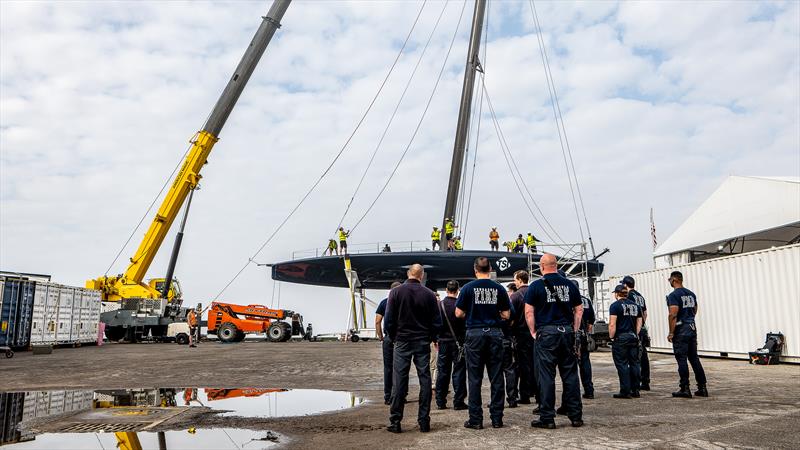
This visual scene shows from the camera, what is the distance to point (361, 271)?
37875mm

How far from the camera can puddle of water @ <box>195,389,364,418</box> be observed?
22.3ft

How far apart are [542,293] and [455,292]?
1.92 metres

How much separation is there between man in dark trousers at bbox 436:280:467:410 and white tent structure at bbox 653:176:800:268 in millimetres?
17835

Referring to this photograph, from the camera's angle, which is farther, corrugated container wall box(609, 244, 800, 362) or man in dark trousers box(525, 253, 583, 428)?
corrugated container wall box(609, 244, 800, 362)

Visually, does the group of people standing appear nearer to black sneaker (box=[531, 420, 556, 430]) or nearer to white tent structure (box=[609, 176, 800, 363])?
black sneaker (box=[531, 420, 556, 430])

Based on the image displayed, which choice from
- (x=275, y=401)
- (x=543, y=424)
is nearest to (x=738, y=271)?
(x=543, y=424)

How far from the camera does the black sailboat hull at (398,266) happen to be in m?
33.4

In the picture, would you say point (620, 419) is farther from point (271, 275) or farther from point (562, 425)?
point (271, 275)

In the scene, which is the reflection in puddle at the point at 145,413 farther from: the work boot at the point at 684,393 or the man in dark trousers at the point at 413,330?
the work boot at the point at 684,393

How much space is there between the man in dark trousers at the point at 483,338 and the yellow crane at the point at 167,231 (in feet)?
70.0

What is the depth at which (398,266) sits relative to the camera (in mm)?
36938

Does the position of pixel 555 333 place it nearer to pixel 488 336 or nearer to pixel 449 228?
pixel 488 336

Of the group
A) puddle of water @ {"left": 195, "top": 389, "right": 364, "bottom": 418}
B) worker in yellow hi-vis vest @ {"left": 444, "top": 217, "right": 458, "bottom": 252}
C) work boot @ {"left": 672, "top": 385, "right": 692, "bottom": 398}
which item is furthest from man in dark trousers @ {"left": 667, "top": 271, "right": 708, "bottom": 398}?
worker in yellow hi-vis vest @ {"left": 444, "top": 217, "right": 458, "bottom": 252}

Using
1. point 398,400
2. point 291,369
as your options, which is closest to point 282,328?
point 291,369
